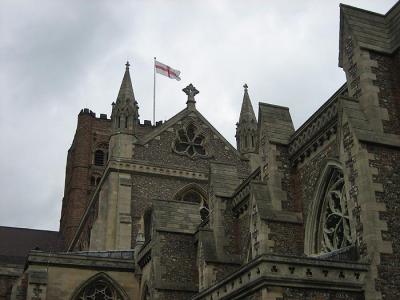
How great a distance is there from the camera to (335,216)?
1758 centimetres

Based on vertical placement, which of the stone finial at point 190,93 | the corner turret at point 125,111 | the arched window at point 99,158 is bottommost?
the corner turret at point 125,111

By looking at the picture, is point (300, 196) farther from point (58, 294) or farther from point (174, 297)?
point (58, 294)

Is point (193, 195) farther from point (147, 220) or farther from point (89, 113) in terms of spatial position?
point (89, 113)

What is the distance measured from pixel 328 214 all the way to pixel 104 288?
501 inches

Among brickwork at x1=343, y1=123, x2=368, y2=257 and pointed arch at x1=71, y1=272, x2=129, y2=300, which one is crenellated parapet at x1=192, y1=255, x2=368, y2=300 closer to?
brickwork at x1=343, y1=123, x2=368, y2=257

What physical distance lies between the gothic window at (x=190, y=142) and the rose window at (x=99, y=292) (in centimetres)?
1177

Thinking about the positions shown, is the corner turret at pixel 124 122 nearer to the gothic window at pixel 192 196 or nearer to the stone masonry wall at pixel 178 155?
the stone masonry wall at pixel 178 155

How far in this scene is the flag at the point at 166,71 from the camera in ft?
150

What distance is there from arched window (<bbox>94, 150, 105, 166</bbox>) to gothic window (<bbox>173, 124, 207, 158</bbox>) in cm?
2639

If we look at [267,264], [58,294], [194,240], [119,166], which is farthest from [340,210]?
[119,166]

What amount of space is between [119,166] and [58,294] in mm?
10059

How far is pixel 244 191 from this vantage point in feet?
73.5

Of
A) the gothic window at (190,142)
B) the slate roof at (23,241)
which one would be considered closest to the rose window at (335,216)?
the gothic window at (190,142)

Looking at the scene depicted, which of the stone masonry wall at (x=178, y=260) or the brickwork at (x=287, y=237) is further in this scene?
the stone masonry wall at (x=178, y=260)
